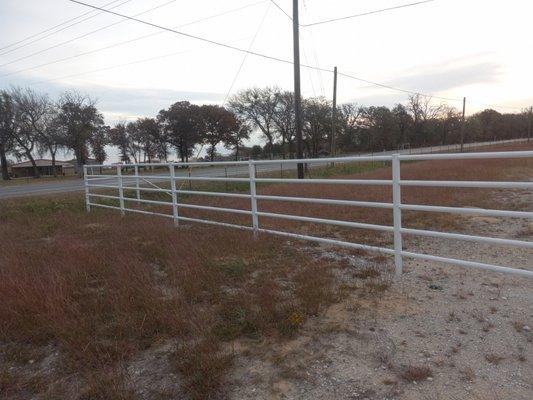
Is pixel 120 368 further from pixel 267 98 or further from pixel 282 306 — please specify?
pixel 267 98

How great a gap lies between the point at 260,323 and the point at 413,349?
4.09 feet

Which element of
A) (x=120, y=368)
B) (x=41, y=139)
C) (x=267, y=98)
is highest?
(x=267, y=98)

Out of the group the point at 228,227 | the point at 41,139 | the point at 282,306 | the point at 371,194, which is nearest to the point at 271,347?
the point at 282,306

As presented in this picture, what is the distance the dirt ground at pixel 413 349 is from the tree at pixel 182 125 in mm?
68252

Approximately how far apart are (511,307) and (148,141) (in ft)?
253

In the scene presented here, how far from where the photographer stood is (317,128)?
68312 mm

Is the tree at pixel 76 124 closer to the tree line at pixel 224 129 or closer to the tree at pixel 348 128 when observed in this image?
the tree line at pixel 224 129

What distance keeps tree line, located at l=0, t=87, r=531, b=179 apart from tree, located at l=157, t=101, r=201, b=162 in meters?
0.16

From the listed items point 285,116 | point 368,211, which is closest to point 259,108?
point 285,116

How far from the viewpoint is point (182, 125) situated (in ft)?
229

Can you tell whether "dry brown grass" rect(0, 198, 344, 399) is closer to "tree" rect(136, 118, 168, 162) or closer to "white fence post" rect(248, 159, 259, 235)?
"white fence post" rect(248, 159, 259, 235)

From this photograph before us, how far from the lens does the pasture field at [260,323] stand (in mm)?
2930

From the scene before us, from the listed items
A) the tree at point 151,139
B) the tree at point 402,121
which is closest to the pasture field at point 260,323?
the tree at point 151,139

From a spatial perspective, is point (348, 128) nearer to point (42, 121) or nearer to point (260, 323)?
point (42, 121)
